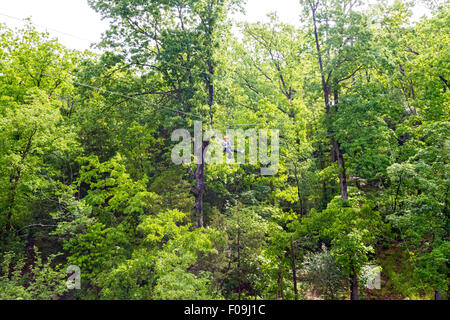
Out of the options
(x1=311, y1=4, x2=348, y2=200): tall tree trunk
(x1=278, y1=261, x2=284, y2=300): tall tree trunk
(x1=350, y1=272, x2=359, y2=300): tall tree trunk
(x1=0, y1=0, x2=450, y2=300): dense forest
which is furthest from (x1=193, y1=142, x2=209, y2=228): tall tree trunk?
(x1=350, y1=272, x2=359, y2=300): tall tree trunk

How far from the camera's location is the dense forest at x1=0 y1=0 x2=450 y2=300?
10258 mm

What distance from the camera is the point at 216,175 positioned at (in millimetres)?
15164

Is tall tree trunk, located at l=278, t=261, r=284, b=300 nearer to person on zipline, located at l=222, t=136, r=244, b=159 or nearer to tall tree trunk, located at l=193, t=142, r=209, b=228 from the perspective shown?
tall tree trunk, located at l=193, t=142, r=209, b=228

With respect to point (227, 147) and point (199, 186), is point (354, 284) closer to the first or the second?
point (199, 186)

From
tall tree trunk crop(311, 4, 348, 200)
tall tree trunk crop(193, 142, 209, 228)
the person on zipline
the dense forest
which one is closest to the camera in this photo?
the dense forest

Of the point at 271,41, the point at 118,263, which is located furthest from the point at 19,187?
the point at 271,41

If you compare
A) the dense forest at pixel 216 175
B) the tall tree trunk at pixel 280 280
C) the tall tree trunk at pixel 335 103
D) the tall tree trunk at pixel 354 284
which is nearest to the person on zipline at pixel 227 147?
the dense forest at pixel 216 175

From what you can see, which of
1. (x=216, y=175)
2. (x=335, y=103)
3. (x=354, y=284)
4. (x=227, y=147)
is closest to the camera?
(x=354, y=284)

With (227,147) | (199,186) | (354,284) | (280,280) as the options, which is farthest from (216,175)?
(354,284)

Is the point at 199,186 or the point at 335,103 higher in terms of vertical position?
the point at 335,103

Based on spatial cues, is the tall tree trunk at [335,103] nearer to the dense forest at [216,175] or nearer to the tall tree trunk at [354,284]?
the dense forest at [216,175]

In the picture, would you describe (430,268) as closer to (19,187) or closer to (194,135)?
(194,135)
